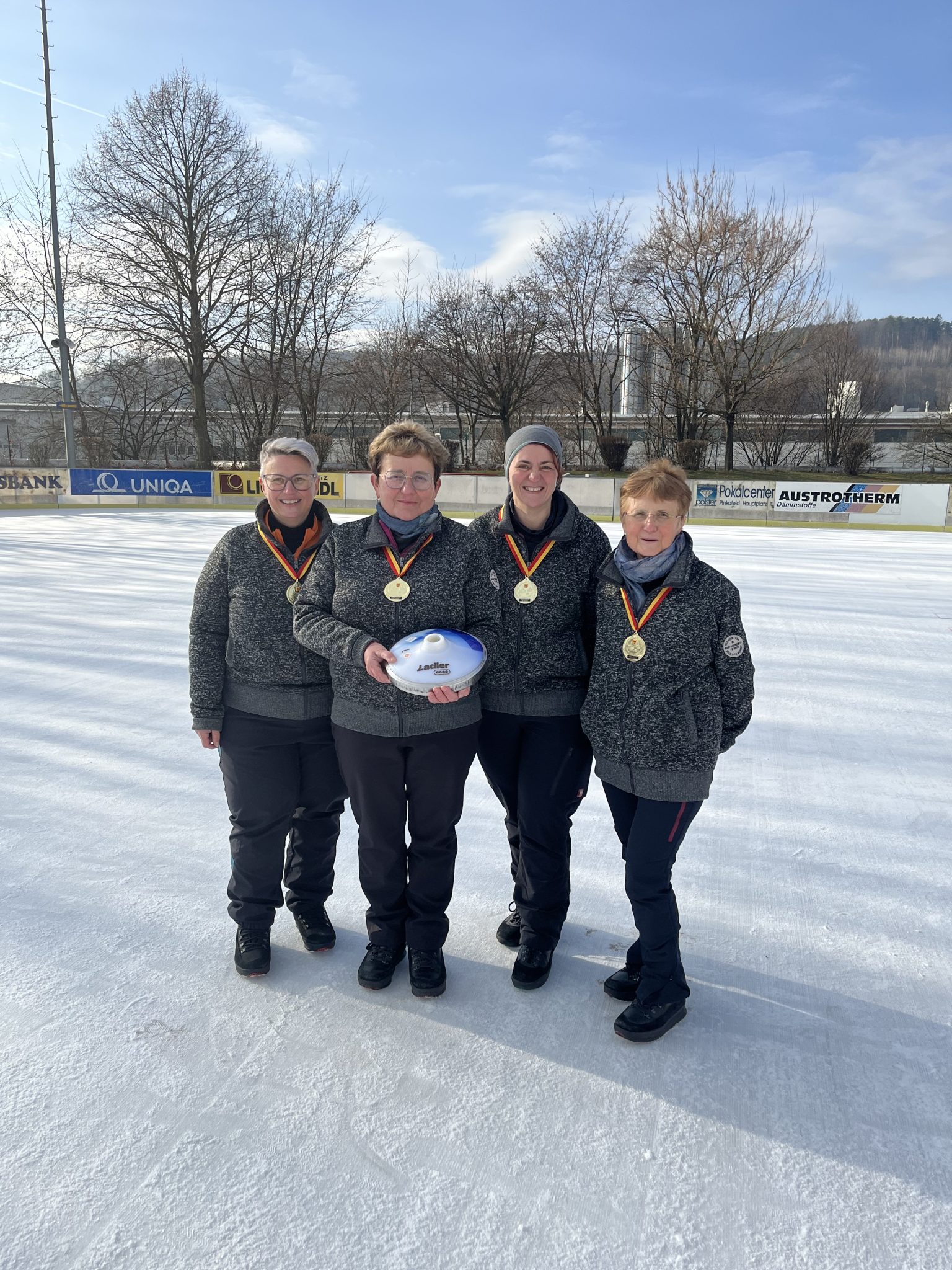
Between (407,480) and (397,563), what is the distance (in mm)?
211

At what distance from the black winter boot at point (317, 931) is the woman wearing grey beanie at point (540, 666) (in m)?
0.56

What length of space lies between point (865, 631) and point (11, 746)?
19.4ft

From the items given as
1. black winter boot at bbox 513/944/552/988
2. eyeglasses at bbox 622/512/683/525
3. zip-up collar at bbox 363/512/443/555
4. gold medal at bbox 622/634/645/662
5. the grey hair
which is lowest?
black winter boot at bbox 513/944/552/988

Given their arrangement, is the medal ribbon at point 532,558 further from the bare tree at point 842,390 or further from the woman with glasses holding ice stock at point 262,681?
the bare tree at point 842,390

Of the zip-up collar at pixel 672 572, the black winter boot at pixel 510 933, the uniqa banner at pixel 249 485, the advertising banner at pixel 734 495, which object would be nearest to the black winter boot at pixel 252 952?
the black winter boot at pixel 510 933

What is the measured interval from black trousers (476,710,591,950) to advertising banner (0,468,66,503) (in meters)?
19.6

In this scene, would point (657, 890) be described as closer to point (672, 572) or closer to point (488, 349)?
point (672, 572)

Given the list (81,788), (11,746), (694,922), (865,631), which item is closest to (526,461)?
(694,922)

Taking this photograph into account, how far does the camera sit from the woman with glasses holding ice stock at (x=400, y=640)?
2100 millimetres

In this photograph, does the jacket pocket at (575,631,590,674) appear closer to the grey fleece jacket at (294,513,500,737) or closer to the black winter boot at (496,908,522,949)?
the grey fleece jacket at (294,513,500,737)

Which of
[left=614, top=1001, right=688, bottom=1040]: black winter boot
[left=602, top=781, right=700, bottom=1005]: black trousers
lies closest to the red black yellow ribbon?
[left=602, top=781, right=700, bottom=1005]: black trousers

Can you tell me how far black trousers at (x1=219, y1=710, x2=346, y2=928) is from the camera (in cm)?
230

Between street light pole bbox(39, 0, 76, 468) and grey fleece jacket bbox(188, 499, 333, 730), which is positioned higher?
street light pole bbox(39, 0, 76, 468)

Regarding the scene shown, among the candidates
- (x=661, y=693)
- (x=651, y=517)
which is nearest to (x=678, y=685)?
(x=661, y=693)
